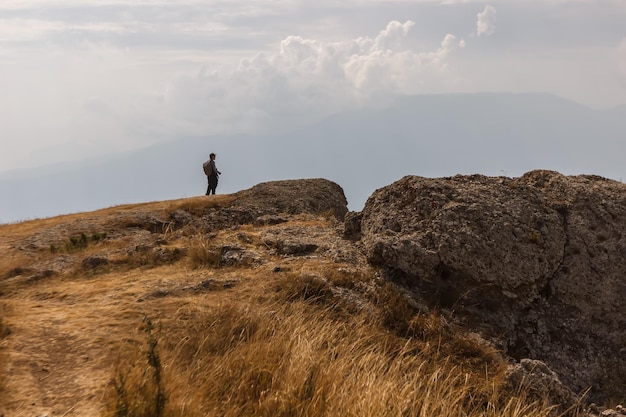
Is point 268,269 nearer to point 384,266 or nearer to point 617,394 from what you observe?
point 384,266

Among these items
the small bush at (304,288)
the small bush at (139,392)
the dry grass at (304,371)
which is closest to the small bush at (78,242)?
the dry grass at (304,371)

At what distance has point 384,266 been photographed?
11562 mm

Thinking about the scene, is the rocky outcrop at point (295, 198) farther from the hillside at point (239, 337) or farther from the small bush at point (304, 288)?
the small bush at point (304, 288)

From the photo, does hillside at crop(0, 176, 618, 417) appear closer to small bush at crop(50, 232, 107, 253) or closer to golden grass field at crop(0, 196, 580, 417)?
golden grass field at crop(0, 196, 580, 417)

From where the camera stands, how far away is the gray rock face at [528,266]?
10250mm

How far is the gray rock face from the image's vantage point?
10.2 m

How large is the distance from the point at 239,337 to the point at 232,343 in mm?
168

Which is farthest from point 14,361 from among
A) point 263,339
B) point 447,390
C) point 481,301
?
point 481,301

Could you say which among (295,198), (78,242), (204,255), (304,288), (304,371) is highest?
(295,198)

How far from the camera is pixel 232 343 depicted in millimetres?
8156

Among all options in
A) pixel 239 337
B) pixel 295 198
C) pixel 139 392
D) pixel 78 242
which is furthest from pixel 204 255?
pixel 295 198

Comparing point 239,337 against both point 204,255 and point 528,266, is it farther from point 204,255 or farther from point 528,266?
point 528,266

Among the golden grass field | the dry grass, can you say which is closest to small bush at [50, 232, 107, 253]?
the golden grass field

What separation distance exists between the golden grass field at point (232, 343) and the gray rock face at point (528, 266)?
37.6 inches
